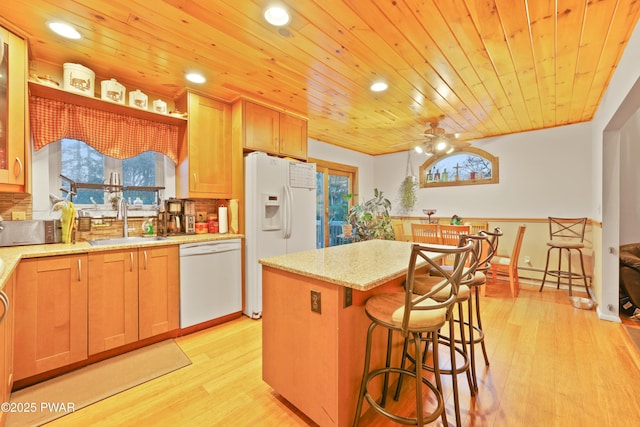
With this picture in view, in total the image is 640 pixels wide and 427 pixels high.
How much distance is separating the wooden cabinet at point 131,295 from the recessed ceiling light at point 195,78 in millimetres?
1524

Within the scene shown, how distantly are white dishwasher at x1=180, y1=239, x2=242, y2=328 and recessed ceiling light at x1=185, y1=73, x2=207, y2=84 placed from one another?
1.51 m

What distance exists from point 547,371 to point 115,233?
3.73 metres

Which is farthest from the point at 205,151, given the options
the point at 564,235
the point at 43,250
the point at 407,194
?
the point at 564,235

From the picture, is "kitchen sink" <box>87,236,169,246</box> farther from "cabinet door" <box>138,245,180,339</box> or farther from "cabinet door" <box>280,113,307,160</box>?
"cabinet door" <box>280,113,307,160</box>

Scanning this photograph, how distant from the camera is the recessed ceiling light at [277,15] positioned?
1.68 m

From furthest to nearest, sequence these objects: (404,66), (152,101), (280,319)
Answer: (152,101) → (404,66) → (280,319)

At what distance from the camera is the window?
2.48m

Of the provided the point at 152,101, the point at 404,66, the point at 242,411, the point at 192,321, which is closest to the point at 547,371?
the point at 242,411

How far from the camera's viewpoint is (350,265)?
1.61 m

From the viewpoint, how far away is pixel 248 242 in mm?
3012

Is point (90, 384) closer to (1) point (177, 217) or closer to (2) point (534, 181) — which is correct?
(1) point (177, 217)

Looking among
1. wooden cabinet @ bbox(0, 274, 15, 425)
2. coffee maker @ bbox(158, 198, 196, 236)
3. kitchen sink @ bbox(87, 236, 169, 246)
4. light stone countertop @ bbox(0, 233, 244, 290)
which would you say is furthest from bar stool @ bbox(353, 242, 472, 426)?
coffee maker @ bbox(158, 198, 196, 236)

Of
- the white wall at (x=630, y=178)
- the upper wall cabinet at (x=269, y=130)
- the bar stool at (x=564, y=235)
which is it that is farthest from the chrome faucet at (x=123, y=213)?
the white wall at (x=630, y=178)

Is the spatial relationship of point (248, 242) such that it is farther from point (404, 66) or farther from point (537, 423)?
point (537, 423)
